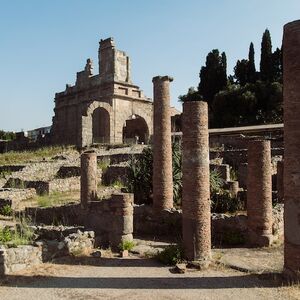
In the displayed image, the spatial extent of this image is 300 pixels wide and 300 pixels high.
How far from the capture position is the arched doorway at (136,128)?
38.8m

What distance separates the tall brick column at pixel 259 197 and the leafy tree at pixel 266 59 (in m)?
31.9

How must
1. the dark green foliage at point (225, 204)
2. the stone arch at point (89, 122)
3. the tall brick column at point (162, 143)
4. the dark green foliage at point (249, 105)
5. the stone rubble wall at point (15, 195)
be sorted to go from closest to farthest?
the tall brick column at point (162, 143) < the dark green foliage at point (225, 204) < the stone rubble wall at point (15, 195) < the stone arch at point (89, 122) < the dark green foliage at point (249, 105)

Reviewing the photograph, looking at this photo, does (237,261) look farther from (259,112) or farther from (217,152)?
(259,112)

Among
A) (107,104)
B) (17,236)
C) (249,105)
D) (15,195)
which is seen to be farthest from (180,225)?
(249,105)

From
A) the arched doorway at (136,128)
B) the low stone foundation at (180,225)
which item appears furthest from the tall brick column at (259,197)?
the arched doorway at (136,128)

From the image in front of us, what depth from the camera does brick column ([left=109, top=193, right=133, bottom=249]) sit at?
1236 cm

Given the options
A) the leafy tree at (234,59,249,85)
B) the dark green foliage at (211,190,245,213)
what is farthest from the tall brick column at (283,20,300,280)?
the leafy tree at (234,59,249,85)

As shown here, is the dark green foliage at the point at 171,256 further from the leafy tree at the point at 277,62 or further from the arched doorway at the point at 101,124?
the leafy tree at the point at 277,62

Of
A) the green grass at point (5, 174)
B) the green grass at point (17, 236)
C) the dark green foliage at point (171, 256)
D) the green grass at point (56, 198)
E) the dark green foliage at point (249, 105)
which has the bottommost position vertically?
the dark green foliage at point (171, 256)

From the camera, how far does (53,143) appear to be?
37.7 m

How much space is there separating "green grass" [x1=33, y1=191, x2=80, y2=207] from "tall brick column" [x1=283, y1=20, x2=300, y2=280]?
10806 mm

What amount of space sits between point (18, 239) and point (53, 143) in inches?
1064

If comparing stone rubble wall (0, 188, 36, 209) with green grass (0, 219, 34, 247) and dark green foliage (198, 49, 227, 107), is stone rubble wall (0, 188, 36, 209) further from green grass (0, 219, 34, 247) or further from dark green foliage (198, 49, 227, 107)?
dark green foliage (198, 49, 227, 107)

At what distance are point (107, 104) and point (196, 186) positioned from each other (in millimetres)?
25370
